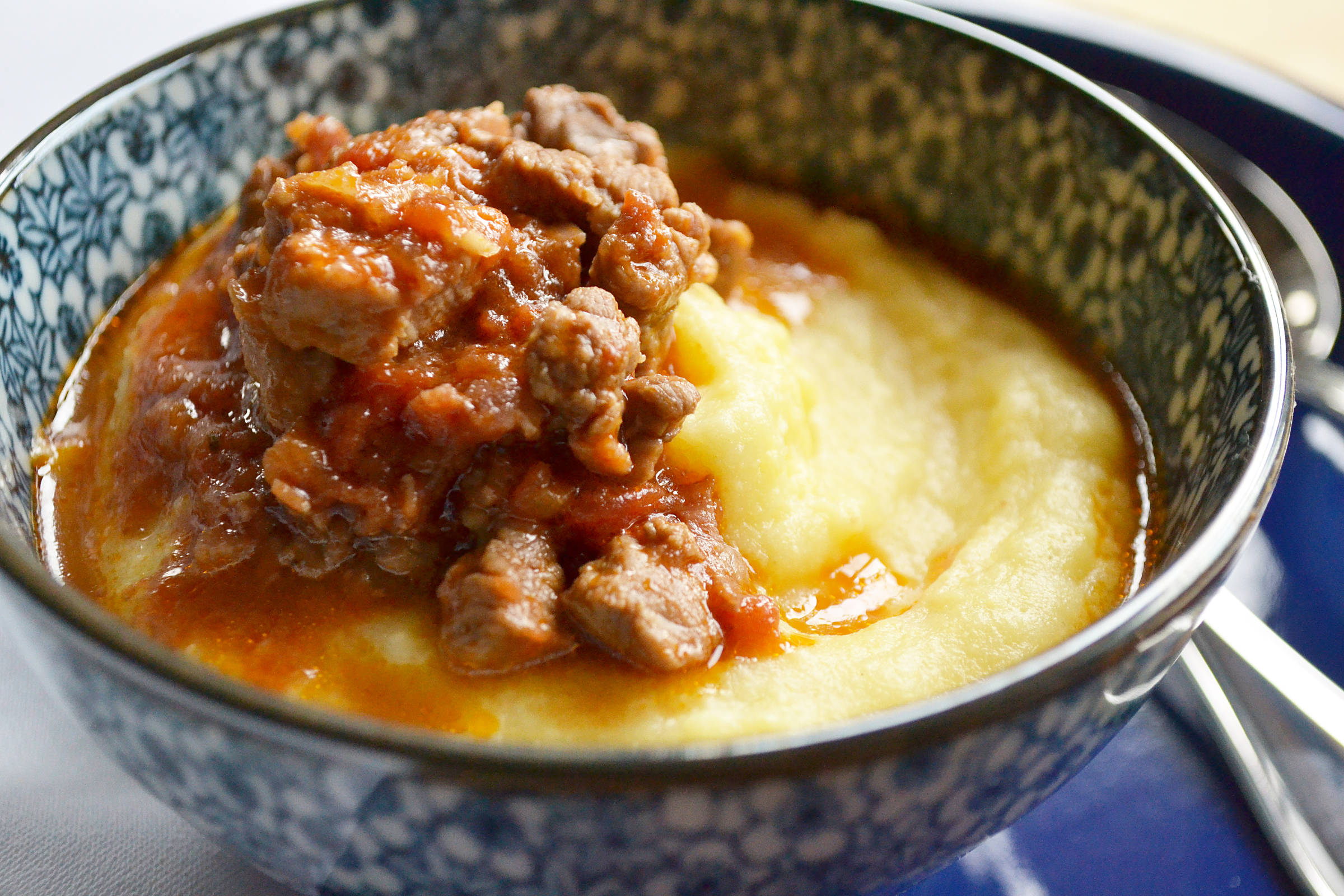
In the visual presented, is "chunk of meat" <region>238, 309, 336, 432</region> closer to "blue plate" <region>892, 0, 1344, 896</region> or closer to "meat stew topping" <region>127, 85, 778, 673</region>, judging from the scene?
"meat stew topping" <region>127, 85, 778, 673</region>

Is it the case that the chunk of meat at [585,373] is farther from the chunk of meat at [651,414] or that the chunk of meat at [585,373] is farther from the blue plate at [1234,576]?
the blue plate at [1234,576]

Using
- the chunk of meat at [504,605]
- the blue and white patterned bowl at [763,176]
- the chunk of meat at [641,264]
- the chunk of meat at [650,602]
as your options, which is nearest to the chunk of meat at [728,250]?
the chunk of meat at [641,264]

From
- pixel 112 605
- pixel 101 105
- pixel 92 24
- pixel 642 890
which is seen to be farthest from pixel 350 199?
pixel 92 24

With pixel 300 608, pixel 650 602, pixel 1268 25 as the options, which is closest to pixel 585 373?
pixel 650 602

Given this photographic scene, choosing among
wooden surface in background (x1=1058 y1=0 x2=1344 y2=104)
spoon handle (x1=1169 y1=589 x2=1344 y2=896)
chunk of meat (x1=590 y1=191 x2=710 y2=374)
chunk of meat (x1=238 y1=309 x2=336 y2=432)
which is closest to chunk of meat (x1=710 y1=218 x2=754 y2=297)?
chunk of meat (x1=590 y1=191 x2=710 y2=374)

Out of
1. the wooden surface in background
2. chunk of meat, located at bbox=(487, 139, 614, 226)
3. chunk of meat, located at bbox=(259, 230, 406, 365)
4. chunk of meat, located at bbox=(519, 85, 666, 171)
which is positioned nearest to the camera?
chunk of meat, located at bbox=(259, 230, 406, 365)

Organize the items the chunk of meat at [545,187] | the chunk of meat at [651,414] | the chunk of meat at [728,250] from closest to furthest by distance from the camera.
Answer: the chunk of meat at [651,414]
the chunk of meat at [545,187]
the chunk of meat at [728,250]

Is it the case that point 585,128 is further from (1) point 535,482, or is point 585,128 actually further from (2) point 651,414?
(1) point 535,482
